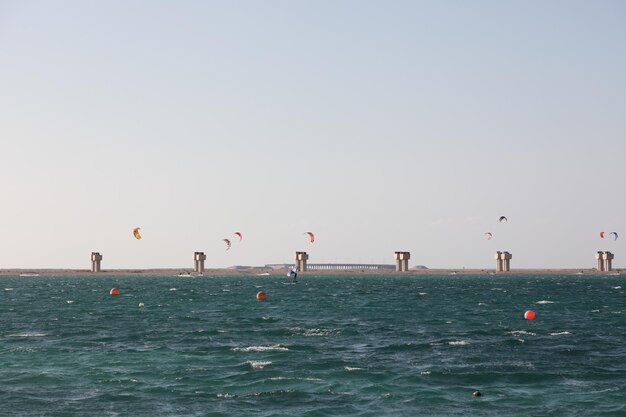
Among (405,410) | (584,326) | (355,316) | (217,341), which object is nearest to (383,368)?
(405,410)

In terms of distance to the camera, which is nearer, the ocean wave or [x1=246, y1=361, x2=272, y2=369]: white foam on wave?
A: [x1=246, y1=361, x2=272, y2=369]: white foam on wave

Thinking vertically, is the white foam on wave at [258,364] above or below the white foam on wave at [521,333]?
below

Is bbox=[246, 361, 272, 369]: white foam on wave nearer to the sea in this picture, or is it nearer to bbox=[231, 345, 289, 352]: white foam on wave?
the sea

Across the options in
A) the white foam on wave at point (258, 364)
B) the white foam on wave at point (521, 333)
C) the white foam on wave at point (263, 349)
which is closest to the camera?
the white foam on wave at point (258, 364)

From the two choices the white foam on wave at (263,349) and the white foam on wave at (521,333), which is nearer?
the white foam on wave at (263,349)

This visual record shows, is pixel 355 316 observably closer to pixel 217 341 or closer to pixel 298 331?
pixel 298 331

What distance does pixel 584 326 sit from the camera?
6712cm

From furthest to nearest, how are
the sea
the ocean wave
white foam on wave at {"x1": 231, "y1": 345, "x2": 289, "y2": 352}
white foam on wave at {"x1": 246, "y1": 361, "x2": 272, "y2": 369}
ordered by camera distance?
the ocean wave < white foam on wave at {"x1": 231, "y1": 345, "x2": 289, "y2": 352} < white foam on wave at {"x1": 246, "y1": 361, "x2": 272, "y2": 369} < the sea

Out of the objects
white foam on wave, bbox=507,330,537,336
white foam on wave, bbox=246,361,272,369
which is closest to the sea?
white foam on wave, bbox=246,361,272,369

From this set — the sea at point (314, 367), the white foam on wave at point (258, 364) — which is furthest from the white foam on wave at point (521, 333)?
the white foam on wave at point (258, 364)

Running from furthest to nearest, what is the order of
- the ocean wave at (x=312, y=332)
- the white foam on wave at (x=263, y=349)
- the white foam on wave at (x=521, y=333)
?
1. the white foam on wave at (x=521, y=333)
2. the ocean wave at (x=312, y=332)
3. the white foam on wave at (x=263, y=349)

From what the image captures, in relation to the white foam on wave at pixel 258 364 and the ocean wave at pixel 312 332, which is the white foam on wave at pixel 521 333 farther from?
the white foam on wave at pixel 258 364

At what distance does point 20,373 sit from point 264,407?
1577 cm

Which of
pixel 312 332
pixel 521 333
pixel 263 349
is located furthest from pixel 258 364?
pixel 521 333
